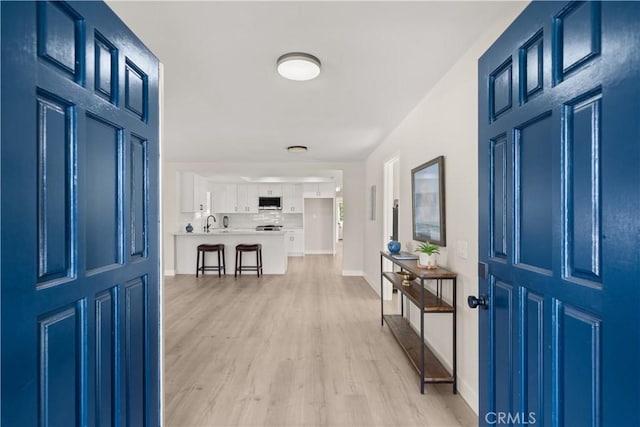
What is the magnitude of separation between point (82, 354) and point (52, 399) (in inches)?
5.3

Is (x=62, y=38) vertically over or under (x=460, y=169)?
over

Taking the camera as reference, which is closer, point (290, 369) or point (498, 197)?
point (498, 197)

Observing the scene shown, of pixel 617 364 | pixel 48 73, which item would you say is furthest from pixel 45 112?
pixel 617 364

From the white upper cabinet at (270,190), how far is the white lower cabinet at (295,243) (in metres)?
1.34

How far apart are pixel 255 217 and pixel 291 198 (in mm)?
Answer: 1367

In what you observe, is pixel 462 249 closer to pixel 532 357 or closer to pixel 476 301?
pixel 476 301

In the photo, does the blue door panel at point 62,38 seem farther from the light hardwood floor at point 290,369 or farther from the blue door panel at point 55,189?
the light hardwood floor at point 290,369

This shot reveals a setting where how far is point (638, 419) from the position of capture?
70 cm

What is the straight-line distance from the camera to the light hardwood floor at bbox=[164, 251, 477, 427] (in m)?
2.07

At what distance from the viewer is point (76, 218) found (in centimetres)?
95

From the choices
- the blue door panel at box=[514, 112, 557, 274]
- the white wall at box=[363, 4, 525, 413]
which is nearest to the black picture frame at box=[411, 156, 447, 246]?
the white wall at box=[363, 4, 525, 413]

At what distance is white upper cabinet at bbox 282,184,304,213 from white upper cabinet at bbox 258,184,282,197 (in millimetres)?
165

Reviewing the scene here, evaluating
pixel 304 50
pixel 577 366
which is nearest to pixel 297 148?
pixel 304 50

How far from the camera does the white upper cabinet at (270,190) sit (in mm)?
10031
